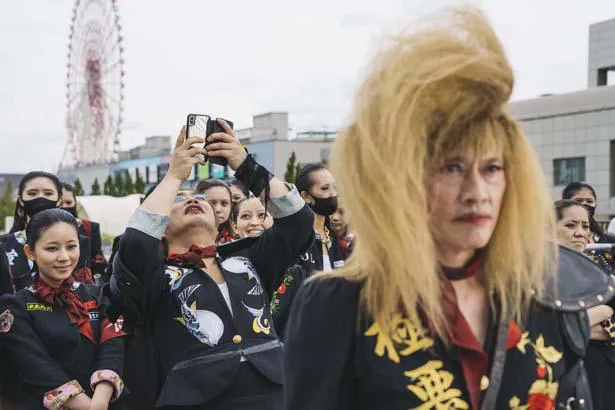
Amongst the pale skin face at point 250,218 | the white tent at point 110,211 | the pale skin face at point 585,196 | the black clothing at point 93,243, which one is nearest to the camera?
the pale skin face at point 250,218

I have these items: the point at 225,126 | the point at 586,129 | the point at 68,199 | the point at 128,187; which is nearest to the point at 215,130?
the point at 225,126

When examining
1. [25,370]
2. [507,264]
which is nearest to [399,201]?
[507,264]

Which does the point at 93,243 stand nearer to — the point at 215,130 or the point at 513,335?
the point at 215,130

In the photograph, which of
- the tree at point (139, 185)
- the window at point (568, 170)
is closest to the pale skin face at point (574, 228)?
the window at point (568, 170)

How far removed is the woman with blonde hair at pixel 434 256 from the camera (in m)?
1.79

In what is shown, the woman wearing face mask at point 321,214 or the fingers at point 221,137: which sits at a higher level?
the fingers at point 221,137

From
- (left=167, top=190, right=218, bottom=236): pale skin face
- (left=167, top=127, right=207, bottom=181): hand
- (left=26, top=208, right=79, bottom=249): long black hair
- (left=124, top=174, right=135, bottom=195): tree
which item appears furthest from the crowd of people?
(left=124, top=174, right=135, bottom=195): tree

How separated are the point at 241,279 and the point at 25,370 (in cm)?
133

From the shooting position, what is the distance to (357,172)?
183cm

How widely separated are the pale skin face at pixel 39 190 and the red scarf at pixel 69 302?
213 centimetres

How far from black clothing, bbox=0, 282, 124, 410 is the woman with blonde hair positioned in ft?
7.90

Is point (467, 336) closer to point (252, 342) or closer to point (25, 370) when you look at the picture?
point (252, 342)

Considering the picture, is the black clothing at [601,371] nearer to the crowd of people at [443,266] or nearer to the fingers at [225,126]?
the crowd of people at [443,266]

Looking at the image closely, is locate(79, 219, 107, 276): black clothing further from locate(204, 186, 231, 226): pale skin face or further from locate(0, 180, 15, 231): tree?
locate(0, 180, 15, 231): tree
